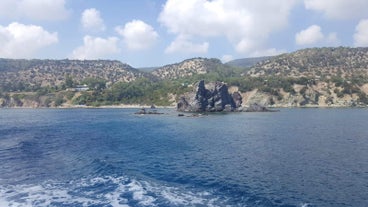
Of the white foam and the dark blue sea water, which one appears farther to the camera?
the dark blue sea water

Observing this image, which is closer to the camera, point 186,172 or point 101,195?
point 101,195

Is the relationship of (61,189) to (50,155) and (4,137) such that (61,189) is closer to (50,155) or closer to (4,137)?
(50,155)

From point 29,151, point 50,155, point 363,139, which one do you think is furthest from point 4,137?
point 363,139

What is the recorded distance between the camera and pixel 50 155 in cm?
6588

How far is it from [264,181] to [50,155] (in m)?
39.0

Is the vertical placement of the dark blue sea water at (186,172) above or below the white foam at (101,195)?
above

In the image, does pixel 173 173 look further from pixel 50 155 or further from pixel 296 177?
pixel 50 155

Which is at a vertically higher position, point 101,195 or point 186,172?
point 186,172

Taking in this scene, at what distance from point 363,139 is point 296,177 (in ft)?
147

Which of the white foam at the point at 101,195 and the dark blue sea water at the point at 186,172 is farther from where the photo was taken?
the dark blue sea water at the point at 186,172

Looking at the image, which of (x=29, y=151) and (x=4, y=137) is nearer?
(x=29, y=151)

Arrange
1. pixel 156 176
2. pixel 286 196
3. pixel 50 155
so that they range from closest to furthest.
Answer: pixel 286 196 < pixel 156 176 < pixel 50 155

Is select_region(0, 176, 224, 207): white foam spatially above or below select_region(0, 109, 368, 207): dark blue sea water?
below

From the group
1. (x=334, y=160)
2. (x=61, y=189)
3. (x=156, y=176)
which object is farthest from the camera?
(x=334, y=160)
